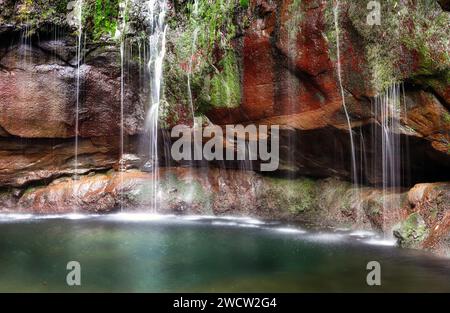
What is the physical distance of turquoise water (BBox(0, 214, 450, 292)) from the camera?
27.7 ft

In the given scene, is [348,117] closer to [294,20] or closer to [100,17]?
[294,20]

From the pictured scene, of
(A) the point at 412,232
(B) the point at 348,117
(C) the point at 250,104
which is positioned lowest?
(A) the point at 412,232

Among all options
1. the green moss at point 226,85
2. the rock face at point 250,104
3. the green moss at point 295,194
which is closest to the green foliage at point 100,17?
the rock face at point 250,104

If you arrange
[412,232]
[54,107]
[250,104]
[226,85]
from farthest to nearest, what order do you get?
[54,107], [226,85], [250,104], [412,232]

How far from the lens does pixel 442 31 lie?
36.0 ft

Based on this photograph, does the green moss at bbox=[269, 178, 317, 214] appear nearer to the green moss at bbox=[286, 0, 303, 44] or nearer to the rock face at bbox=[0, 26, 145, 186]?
the green moss at bbox=[286, 0, 303, 44]

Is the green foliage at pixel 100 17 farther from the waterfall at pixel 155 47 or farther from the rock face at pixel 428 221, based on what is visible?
the rock face at pixel 428 221

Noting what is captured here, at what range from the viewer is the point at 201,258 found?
10.5 metres

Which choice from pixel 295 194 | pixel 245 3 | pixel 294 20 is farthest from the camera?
pixel 295 194

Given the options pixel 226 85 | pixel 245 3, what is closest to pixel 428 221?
pixel 226 85

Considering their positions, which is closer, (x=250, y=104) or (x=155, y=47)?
(x=250, y=104)

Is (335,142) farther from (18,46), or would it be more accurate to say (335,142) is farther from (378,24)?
(18,46)

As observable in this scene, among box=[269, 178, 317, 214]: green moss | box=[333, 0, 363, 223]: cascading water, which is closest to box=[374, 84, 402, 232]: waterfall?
box=[333, 0, 363, 223]: cascading water
